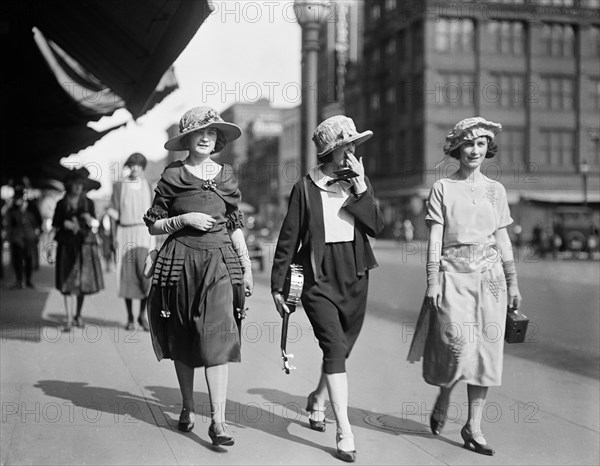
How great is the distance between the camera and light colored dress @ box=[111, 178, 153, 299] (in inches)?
360

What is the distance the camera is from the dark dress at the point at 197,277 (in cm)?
468

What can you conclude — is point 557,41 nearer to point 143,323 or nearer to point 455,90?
point 455,90

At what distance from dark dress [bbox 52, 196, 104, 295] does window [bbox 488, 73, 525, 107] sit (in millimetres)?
50330

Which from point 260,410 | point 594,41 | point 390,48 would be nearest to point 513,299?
point 260,410

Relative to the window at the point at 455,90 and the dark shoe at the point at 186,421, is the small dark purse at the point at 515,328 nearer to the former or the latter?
the dark shoe at the point at 186,421

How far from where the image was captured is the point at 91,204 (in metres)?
9.45

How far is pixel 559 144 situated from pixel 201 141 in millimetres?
55313

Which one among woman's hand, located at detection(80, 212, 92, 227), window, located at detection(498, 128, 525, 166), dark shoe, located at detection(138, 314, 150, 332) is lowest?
dark shoe, located at detection(138, 314, 150, 332)

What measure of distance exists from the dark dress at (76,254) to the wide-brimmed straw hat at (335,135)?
508cm

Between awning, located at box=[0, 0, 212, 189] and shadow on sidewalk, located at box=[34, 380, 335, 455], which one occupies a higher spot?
awning, located at box=[0, 0, 212, 189]

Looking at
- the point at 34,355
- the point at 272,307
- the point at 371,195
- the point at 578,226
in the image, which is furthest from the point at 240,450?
the point at 578,226

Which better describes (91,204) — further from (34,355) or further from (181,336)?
(181,336)

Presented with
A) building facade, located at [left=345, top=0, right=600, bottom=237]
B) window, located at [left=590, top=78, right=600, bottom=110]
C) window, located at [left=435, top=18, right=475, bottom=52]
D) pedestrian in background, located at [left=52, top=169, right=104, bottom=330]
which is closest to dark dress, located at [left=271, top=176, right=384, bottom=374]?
pedestrian in background, located at [left=52, top=169, right=104, bottom=330]

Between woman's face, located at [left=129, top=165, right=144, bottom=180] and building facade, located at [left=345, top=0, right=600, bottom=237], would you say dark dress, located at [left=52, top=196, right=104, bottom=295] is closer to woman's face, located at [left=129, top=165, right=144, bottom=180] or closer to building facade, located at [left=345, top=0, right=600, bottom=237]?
woman's face, located at [left=129, top=165, right=144, bottom=180]
